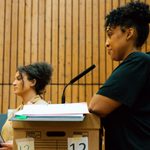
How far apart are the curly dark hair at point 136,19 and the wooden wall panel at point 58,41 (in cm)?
414

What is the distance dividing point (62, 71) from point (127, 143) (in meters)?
4.39

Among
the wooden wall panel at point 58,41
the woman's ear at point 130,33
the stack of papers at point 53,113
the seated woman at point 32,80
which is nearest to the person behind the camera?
the stack of papers at point 53,113

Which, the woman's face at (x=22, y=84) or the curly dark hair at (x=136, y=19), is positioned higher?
the curly dark hair at (x=136, y=19)

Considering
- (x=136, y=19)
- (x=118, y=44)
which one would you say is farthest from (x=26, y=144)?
(x=136, y=19)

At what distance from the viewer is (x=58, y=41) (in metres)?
5.71

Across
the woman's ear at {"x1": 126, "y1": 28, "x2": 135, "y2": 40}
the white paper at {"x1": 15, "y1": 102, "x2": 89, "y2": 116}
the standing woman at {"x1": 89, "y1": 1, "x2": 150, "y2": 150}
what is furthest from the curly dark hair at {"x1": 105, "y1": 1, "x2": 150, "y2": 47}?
the white paper at {"x1": 15, "y1": 102, "x2": 89, "y2": 116}

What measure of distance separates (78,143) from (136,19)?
615 mm

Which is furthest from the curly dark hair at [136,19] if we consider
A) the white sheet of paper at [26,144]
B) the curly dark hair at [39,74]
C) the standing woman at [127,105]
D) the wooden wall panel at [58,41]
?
Result: the wooden wall panel at [58,41]

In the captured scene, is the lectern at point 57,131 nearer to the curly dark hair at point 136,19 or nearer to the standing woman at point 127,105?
the standing woman at point 127,105

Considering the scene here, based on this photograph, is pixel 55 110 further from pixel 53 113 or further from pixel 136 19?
pixel 136 19

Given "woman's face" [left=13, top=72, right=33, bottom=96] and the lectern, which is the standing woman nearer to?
the lectern

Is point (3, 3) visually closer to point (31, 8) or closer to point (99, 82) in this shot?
point (31, 8)

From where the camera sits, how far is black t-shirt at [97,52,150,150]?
4.22ft

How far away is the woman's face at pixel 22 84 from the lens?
9.13 feet
